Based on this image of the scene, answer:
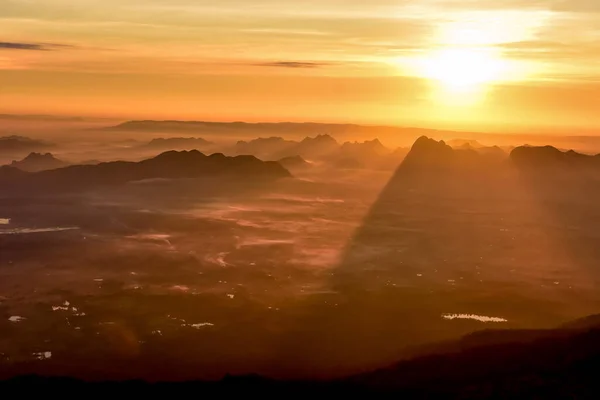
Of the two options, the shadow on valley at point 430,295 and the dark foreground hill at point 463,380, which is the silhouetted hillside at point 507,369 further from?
the shadow on valley at point 430,295

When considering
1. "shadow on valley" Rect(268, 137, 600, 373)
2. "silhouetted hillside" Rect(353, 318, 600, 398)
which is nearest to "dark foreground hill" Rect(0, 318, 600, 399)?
"silhouetted hillside" Rect(353, 318, 600, 398)

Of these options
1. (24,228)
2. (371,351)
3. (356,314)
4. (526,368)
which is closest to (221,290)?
(356,314)

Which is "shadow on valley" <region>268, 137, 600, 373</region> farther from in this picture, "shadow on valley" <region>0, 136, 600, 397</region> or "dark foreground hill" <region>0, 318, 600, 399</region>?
"dark foreground hill" <region>0, 318, 600, 399</region>

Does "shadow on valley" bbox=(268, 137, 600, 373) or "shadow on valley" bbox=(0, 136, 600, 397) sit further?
"shadow on valley" bbox=(268, 137, 600, 373)

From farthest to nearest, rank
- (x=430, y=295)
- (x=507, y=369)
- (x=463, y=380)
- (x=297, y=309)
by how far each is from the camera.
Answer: (x=430, y=295), (x=297, y=309), (x=507, y=369), (x=463, y=380)

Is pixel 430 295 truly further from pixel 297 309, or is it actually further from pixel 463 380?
pixel 463 380

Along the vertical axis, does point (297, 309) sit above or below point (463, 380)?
below

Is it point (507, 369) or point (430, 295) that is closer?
point (507, 369)

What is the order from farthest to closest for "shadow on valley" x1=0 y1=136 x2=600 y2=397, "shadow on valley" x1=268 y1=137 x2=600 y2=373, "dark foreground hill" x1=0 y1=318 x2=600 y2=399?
"shadow on valley" x1=268 y1=137 x2=600 y2=373 → "shadow on valley" x1=0 y1=136 x2=600 y2=397 → "dark foreground hill" x1=0 y1=318 x2=600 y2=399

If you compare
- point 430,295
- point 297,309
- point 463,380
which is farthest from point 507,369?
point 430,295
